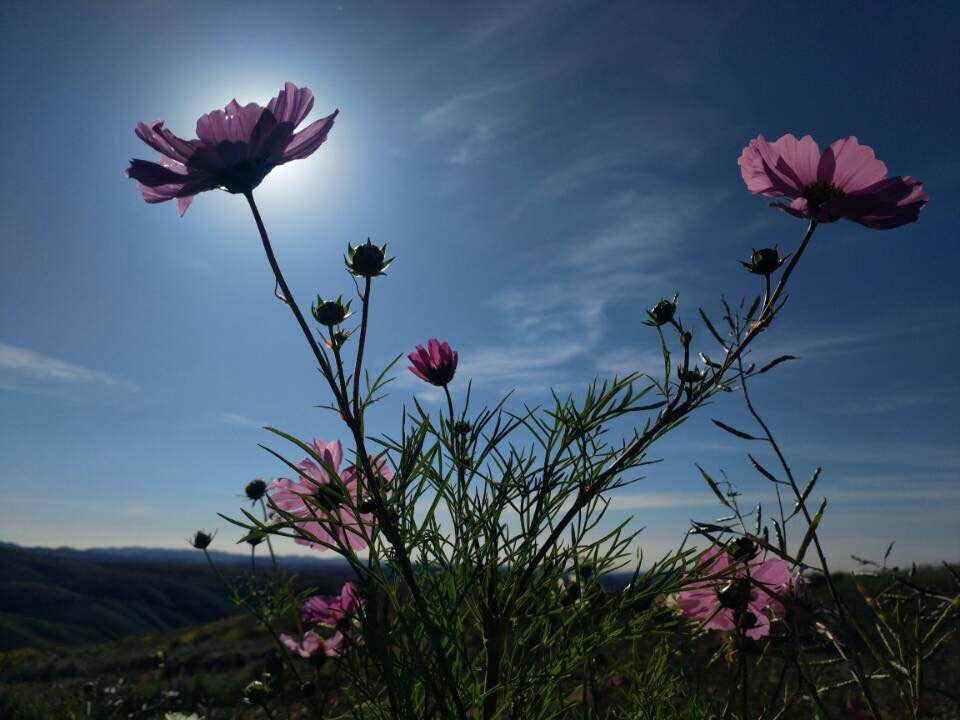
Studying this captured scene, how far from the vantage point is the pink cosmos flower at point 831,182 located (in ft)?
2.85

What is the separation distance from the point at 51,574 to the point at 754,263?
75.8 m

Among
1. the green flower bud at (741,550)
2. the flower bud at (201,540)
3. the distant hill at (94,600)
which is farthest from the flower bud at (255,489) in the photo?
the distant hill at (94,600)

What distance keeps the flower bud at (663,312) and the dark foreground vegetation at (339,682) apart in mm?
444

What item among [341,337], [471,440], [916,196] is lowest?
[471,440]

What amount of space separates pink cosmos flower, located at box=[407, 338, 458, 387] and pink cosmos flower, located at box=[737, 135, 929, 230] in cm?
58

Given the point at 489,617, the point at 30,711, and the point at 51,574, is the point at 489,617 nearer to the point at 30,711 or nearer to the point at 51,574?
the point at 30,711

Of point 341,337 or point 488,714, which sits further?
point 341,337

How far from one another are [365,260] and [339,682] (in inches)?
43.3

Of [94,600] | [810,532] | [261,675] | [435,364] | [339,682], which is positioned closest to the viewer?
[810,532]

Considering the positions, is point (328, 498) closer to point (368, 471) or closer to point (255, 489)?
point (368, 471)

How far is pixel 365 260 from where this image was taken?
0.97 m

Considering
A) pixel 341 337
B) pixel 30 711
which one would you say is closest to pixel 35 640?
pixel 30 711

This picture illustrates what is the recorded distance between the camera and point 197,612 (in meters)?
57.1

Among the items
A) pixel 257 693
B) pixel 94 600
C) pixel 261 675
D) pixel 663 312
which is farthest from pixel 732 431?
pixel 94 600
